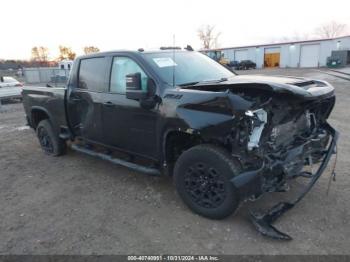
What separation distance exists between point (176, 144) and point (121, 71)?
52.6 inches

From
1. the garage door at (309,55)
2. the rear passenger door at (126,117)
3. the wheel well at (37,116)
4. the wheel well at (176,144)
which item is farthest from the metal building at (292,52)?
the wheel well at (176,144)

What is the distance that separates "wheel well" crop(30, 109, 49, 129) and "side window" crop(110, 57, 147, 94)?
7.79ft

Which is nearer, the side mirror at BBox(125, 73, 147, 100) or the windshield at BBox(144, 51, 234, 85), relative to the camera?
the side mirror at BBox(125, 73, 147, 100)

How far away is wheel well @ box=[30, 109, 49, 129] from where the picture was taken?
19.9ft

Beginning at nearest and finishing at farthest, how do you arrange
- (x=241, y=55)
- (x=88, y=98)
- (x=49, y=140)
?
(x=88, y=98), (x=49, y=140), (x=241, y=55)

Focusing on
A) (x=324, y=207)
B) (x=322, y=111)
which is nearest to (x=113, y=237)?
(x=324, y=207)

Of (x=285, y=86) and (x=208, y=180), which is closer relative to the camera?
(x=285, y=86)

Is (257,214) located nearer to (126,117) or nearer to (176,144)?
(176,144)

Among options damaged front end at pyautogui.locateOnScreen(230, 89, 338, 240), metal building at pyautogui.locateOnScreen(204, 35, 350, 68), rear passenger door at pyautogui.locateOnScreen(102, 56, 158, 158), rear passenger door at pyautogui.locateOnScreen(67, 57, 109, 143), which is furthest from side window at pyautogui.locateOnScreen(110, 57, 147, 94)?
metal building at pyautogui.locateOnScreen(204, 35, 350, 68)

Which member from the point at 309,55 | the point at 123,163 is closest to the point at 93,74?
the point at 123,163

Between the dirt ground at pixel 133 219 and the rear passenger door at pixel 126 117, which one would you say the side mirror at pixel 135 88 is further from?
the dirt ground at pixel 133 219

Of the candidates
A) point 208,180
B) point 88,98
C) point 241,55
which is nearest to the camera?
point 208,180

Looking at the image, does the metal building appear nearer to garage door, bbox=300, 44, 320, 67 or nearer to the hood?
garage door, bbox=300, 44, 320, 67

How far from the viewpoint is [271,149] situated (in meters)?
3.19
